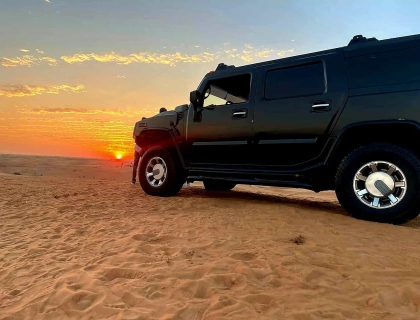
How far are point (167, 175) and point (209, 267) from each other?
12.2 ft

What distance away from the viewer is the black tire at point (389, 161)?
3911 millimetres

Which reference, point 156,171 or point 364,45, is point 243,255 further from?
point 156,171

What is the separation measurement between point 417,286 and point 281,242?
50.1 inches

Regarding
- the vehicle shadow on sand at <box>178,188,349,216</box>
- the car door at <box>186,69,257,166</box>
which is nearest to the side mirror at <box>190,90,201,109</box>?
the car door at <box>186,69,257,166</box>

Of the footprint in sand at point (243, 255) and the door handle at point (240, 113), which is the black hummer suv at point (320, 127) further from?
the footprint in sand at point (243, 255)

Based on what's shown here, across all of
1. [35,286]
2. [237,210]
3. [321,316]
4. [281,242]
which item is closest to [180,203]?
[237,210]

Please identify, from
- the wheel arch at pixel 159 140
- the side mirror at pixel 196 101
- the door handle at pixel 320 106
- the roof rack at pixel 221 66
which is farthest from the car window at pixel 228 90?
the door handle at pixel 320 106

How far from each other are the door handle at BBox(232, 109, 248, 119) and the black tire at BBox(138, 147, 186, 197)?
5.18 ft

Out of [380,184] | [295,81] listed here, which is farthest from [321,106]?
[380,184]

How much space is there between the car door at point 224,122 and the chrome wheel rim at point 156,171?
643mm

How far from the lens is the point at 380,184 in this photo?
13.5 feet

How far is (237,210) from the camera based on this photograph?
5.05m

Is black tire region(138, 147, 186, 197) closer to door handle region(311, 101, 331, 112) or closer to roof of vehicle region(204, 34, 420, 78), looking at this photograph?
roof of vehicle region(204, 34, 420, 78)

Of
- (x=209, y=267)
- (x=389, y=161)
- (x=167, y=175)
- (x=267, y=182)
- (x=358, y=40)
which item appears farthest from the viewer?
(x=167, y=175)
